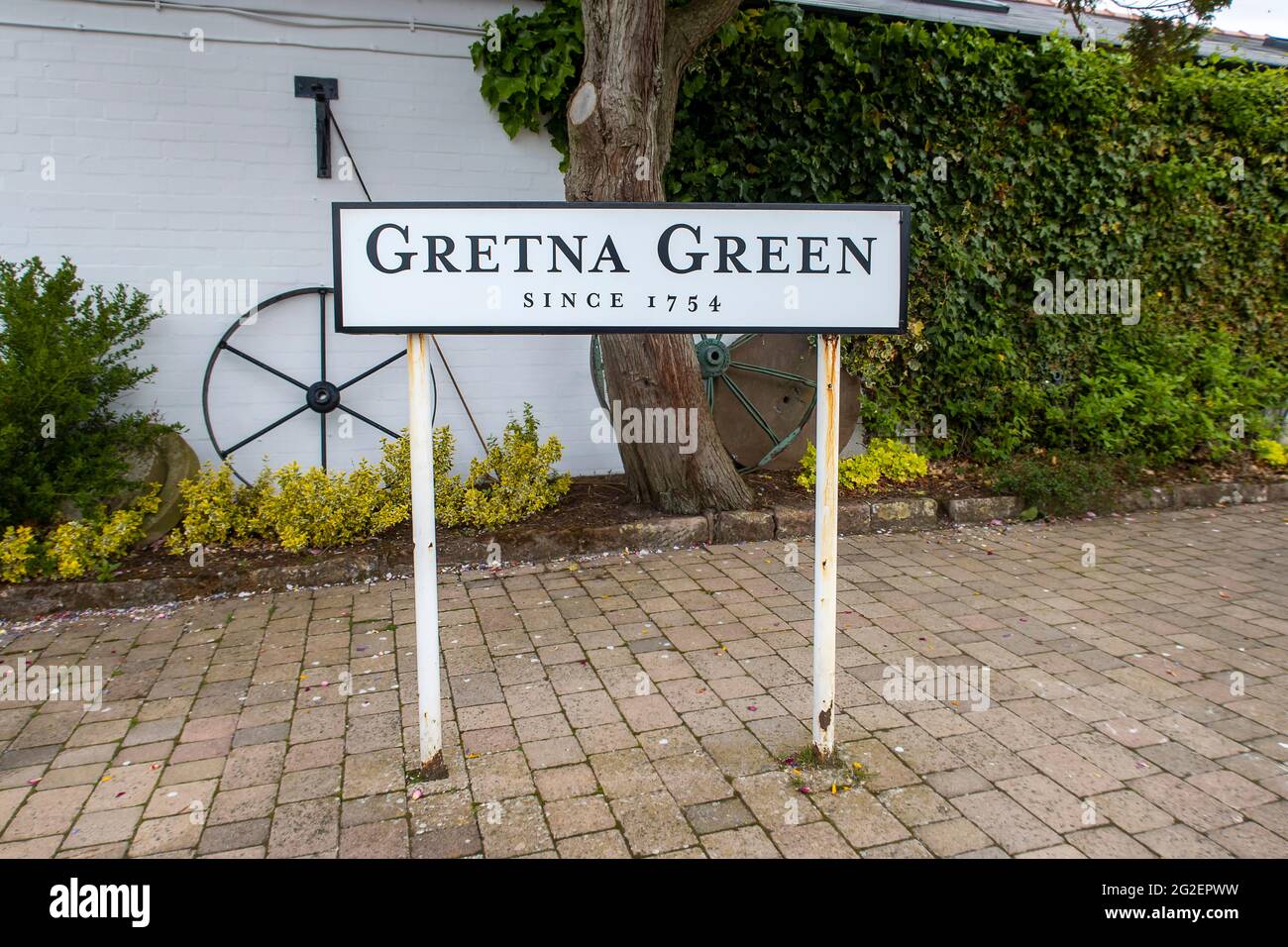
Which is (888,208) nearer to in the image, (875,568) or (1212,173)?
(875,568)

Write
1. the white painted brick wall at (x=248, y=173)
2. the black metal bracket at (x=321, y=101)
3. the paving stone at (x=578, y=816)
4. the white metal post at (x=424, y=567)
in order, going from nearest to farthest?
the paving stone at (x=578, y=816) < the white metal post at (x=424, y=567) < the white painted brick wall at (x=248, y=173) < the black metal bracket at (x=321, y=101)

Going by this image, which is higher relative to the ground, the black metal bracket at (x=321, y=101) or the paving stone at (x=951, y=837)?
the black metal bracket at (x=321, y=101)

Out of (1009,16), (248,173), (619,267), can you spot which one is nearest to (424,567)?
(619,267)

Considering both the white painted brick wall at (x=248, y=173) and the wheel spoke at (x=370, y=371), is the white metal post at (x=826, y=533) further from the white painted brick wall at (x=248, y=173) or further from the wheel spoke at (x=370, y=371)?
the wheel spoke at (x=370, y=371)

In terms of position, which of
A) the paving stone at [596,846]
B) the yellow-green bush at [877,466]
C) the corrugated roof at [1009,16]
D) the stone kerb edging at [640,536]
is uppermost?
A: the corrugated roof at [1009,16]

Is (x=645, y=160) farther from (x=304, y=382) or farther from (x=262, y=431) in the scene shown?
(x=262, y=431)

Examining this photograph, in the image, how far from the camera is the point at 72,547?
4473 mm

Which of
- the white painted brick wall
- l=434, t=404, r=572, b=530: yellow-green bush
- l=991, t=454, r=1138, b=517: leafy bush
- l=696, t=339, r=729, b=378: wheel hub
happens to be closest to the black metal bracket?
the white painted brick wall

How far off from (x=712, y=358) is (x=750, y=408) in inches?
18.9

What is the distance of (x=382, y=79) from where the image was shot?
5848 millimetres

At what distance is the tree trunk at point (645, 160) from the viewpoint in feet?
16.4

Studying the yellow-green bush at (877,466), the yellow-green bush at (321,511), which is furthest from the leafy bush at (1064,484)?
the yellow-green bush at (321,511)

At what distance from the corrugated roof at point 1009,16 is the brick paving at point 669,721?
397cm

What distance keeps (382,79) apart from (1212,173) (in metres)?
6.50
